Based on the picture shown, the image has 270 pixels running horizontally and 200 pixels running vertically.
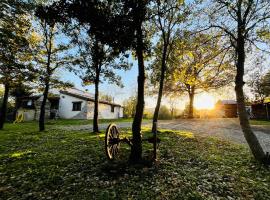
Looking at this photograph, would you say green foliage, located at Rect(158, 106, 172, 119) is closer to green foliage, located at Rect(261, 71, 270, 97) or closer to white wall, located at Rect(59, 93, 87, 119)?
white wall, located at Rect(59, 93, 87, 119)

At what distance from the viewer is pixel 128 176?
688 cm

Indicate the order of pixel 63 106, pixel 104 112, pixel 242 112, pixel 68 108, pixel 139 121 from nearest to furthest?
Result: pixel 139 121, pixel 242 112, pixel 68 108, pixel 63 106, pixel 104 112

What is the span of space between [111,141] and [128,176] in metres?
1.70

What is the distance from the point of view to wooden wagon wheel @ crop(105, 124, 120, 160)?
24.9ft

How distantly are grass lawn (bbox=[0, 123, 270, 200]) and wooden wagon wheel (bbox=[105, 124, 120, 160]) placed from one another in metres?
0.41

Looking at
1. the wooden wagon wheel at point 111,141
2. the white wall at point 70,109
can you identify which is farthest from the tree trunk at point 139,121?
the white wall at point 70,109

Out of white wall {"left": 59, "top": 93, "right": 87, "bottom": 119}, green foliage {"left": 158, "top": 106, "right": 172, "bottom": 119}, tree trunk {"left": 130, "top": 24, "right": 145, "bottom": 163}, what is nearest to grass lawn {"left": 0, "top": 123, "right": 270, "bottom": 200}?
tree trunk {"left": 130, "top": 24, "right": 145, "bottom": 163}

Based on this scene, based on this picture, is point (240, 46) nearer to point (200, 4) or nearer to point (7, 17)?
point (200, 4)

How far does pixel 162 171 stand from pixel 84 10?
6445 millimetres

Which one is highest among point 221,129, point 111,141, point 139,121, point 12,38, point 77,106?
point 12,38

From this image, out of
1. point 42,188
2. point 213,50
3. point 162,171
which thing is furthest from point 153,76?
point 42,188

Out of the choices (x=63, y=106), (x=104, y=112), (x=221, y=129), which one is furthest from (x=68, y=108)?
(x=221, y=129)

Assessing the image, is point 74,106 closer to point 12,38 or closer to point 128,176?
point 12,38

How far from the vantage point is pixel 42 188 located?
19.7 ft
